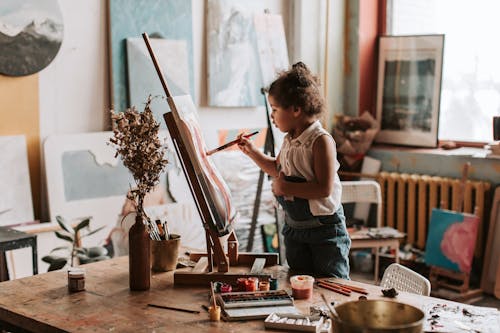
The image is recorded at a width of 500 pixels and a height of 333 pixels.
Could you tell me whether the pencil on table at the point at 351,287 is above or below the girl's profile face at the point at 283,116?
below

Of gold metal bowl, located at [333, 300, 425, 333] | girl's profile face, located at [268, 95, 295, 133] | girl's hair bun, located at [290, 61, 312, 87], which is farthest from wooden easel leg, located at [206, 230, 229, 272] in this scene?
gold metal bowl, located at [333, 300, 425, 333]

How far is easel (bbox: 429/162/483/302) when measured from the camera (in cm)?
486

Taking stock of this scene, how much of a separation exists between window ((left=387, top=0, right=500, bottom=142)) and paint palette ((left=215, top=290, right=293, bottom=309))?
3.51 metres

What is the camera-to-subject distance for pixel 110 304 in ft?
7.79

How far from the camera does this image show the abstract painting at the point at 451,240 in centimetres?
485

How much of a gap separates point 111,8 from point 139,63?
365 mm

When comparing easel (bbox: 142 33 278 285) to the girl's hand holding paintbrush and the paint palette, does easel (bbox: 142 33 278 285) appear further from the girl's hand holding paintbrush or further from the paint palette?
the girl's hand holding paintbrush

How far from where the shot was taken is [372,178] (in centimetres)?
563

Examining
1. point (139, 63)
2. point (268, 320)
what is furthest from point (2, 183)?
point (268, 320)

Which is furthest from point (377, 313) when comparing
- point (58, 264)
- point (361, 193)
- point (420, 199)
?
point (420, 199)

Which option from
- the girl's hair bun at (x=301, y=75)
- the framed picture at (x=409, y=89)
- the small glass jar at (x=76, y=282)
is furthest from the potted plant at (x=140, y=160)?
the framed picture at (x=409, y=89)

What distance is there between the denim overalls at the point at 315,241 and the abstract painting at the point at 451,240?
2303mm

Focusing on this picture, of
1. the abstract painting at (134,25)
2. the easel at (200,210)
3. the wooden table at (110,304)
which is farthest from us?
the abstract painting at (134,25)

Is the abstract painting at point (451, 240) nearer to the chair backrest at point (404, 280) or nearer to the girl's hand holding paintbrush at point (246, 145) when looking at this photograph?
the chair backrest at point (404, 280)
